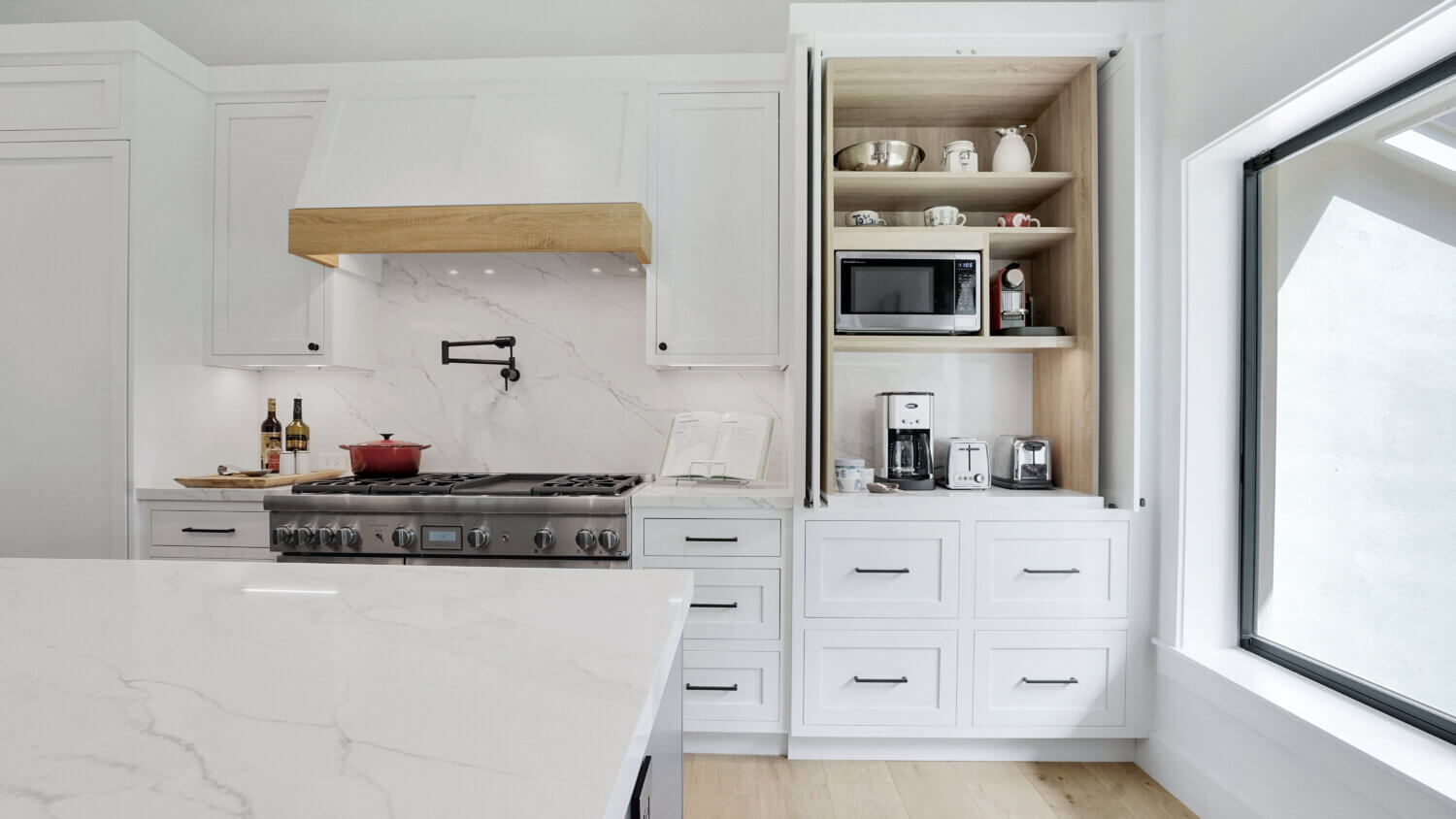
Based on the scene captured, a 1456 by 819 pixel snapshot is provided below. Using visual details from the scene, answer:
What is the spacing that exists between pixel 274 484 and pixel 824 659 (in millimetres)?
1922

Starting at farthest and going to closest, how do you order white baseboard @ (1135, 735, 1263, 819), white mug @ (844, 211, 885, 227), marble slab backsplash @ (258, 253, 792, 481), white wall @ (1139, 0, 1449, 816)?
1. marble slab backsplash @ (258, 253, 792, 481)
2. white mug @ (844, 211, 885, 227)
3. white baseboard @ (1135, 735, 1263, 819)
4. white wall @ (1139, 0, 1449, 816)

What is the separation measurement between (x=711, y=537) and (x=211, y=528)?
1667 mm

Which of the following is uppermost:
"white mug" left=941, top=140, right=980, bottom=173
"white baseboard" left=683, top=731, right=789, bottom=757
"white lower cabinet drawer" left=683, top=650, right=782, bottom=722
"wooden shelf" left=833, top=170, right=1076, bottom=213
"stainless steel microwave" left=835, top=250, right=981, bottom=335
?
"white mug" left=941, top=140, right=980, bottom=173

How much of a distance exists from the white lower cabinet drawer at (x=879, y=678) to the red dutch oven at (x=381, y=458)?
154 centimetres

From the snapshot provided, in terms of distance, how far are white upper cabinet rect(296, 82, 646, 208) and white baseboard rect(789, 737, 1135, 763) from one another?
1880mm

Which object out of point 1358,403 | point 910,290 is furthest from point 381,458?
point 1358,403

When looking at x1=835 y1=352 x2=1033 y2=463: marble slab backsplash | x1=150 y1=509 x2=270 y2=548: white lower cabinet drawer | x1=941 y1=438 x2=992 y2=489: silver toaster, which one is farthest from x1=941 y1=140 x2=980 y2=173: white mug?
x1=150 y1=509 x2=270 y2=548: white lower cabinet drawer

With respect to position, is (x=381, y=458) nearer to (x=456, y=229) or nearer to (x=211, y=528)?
(x=211, y=528)

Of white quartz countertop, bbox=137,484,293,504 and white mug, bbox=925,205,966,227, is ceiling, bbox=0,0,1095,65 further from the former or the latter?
white quartz countertop, bbox=137,484,293,504

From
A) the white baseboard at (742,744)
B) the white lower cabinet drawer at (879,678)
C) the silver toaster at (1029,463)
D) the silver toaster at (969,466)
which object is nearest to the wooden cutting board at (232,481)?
the white baseboard at (742,744)

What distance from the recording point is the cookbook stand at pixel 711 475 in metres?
2.51

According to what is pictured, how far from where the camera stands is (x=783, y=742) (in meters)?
2.42

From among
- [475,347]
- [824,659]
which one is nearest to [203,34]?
[475,347]

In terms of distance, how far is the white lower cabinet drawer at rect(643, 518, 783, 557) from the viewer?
7.72 ft
